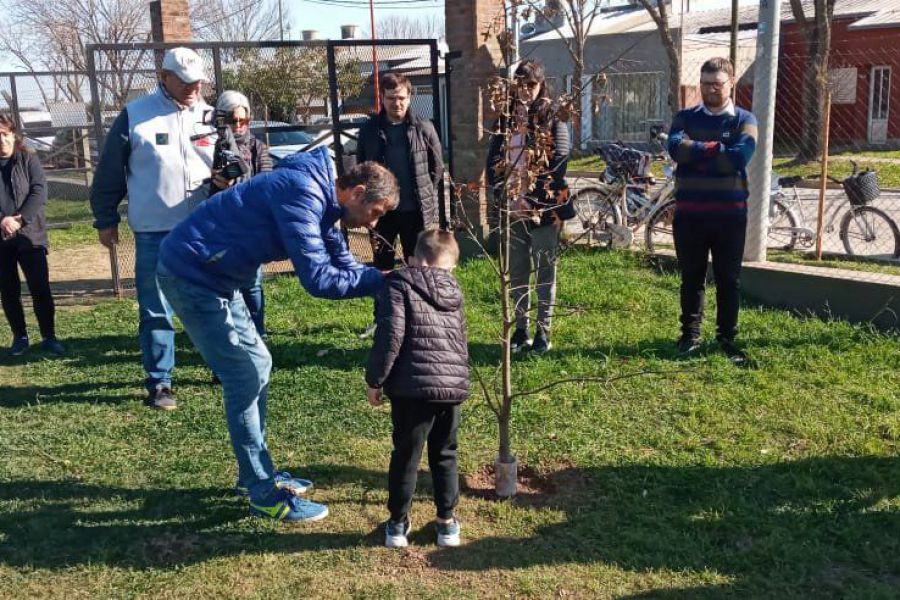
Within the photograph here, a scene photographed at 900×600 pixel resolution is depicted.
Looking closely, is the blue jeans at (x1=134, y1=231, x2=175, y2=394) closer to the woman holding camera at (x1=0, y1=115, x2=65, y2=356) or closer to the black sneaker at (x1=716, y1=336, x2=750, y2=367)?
the woman holding camera at (x1=0, y1=115, x2=65, y2=356)

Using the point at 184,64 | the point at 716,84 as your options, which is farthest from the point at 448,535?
the point at 716,84

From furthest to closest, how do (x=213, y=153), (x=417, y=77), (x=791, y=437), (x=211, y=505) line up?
(x=417, y=77)
(x=213, y=153)
(x=791, y=437)
(x=211, y=505)

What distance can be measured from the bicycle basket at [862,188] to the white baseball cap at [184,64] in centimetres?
714

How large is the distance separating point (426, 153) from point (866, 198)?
545 cm

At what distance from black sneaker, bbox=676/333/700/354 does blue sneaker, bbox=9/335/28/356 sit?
4973 mm

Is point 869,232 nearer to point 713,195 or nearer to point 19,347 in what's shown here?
point 713,195

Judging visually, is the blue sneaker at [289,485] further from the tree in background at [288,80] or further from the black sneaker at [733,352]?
the tree in background at [288,80]

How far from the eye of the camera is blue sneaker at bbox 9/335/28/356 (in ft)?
21.7

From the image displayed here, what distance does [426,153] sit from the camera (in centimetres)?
631

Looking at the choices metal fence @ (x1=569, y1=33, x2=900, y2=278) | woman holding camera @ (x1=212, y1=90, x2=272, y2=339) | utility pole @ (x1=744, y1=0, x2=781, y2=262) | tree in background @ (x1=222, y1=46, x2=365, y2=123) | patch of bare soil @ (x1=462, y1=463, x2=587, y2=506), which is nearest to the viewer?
patch of bare soil @ (x1=462, y1=463, x2=587, y2=506)

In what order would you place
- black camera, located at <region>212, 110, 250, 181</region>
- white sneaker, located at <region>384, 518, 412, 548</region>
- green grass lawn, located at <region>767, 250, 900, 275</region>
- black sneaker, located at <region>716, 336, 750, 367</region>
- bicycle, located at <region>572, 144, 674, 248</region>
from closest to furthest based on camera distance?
white sneaker, located at <region>384, 518, 412, 548</region>
black camera, located at <region>212, 110, 250, 181</region>
black sneaker, located at <region>716, 336, 750, 367</region>
green grass lawn, located at <region>767, 250, 900, 275</region>
bicycle, located at <region>572, 144, 674, 248</region>

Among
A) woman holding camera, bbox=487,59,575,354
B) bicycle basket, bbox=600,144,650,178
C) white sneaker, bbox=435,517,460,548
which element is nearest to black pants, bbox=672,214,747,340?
woman holding camera, bbox=487,59,575,354

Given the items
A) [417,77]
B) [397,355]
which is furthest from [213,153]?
[417,77]

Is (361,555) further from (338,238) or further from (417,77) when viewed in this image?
(417,77)
